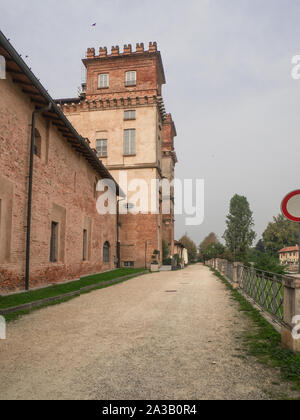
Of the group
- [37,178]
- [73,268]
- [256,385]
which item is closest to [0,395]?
[256,385]

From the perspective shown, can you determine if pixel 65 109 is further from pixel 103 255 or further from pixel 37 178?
pixel 37 178

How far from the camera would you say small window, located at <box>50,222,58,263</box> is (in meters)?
14.7

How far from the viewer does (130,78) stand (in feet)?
112

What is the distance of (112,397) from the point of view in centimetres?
325

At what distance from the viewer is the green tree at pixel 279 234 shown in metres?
82.0

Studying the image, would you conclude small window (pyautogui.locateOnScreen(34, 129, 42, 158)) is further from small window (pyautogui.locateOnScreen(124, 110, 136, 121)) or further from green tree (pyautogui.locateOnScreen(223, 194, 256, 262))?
green tree (pyautogui.locateOnScreen(223, 194, 256, 262))

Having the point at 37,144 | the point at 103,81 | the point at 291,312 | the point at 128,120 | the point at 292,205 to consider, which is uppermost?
the point at 103,81

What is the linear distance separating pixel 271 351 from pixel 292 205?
6.85ft

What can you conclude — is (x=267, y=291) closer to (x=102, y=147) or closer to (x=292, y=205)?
(x=292, y=205)

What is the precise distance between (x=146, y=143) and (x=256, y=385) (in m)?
30.8

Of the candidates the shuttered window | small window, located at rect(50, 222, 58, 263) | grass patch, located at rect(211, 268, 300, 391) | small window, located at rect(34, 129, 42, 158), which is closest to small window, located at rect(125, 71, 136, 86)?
the shuttered window

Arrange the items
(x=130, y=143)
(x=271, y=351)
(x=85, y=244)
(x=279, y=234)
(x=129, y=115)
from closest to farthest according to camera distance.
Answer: (x=271, y=351), (x=85, y=244), (x=130, y=143), (x=129, y=115), (x=279, y=234)

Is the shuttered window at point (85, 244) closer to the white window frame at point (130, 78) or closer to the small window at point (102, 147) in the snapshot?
the small window at point (102, 147)

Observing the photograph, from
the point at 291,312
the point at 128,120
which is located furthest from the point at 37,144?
the point at 128,120
